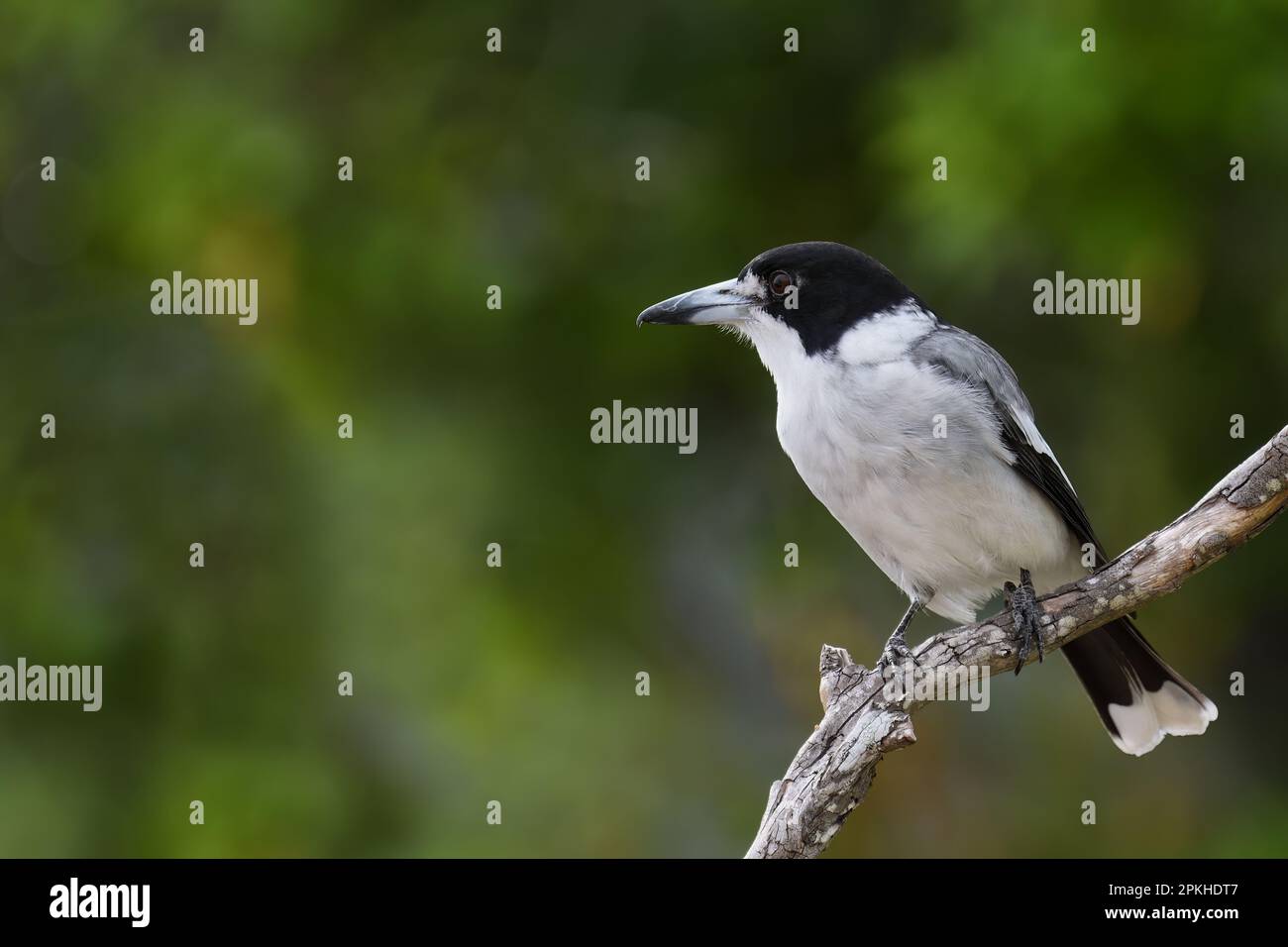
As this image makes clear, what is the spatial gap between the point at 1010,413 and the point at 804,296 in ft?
2.46

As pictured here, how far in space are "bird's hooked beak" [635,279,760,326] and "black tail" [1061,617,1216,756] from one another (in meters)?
1.56

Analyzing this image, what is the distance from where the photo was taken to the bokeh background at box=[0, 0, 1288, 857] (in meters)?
7.46

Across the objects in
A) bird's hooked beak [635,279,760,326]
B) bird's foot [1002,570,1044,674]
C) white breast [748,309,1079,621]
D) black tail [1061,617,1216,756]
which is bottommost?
black tail [1061,617,1216,756]

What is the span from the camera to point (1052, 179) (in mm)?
6723

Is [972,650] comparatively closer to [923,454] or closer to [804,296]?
[923,454]

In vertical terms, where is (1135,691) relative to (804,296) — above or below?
below

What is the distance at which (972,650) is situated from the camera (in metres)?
4.43

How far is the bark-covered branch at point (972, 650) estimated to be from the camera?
3924mm

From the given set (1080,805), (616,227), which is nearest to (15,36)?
(616,227)

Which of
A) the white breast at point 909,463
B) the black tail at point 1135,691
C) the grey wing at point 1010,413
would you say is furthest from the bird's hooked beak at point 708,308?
the black tail at point 1135,691

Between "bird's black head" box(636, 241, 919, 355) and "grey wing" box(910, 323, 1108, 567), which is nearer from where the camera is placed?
"grey wing" box(910, 323, 1108, 567)

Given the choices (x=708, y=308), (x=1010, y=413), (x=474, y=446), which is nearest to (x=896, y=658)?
(x=1010, y=413)

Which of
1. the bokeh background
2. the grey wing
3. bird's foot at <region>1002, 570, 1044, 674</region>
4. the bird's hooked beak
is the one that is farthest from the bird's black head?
the bokeh background

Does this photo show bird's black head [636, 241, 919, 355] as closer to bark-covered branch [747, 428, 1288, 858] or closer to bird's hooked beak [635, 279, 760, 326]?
bird's hooked beak [635, 279, 760, 326]
